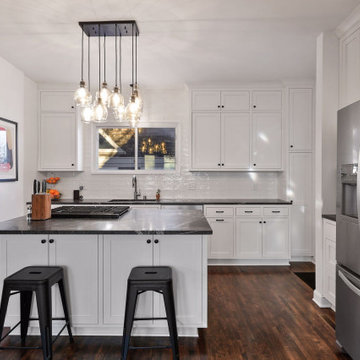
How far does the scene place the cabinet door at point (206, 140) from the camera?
4883 mm

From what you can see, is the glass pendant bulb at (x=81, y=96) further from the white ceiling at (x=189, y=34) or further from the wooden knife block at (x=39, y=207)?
the wooden knife block at (x=39, y=207)

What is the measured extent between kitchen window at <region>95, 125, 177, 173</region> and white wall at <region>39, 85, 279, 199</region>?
5.3 inches

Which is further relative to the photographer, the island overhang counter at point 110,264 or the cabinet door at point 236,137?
the cabinet door at point 236,137

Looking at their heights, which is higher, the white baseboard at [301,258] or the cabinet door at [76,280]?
the cabinet door at [76,280]

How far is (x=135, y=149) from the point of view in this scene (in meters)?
5.32

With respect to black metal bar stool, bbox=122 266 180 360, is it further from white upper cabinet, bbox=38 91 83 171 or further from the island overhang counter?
white upper cabinet, bbox=38 91 83 171

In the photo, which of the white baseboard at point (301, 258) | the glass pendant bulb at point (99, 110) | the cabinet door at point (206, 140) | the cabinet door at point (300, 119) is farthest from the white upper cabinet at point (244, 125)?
the glass pendant bulb at point (99, 110)

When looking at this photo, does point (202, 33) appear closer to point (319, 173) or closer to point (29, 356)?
point (319, 173)

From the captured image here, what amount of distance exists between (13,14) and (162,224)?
89.0 inches

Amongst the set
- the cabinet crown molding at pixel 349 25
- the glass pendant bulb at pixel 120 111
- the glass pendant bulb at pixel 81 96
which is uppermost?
the cabinet crown molding at pixel 349 25

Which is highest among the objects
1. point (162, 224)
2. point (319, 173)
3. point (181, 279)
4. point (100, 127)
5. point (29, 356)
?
point (100, 127)

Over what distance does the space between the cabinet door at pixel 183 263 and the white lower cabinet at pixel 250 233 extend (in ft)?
6.98

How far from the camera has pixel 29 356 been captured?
2305 mm

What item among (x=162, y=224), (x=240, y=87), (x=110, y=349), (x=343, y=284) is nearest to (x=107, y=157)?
(x=240, y=87)
